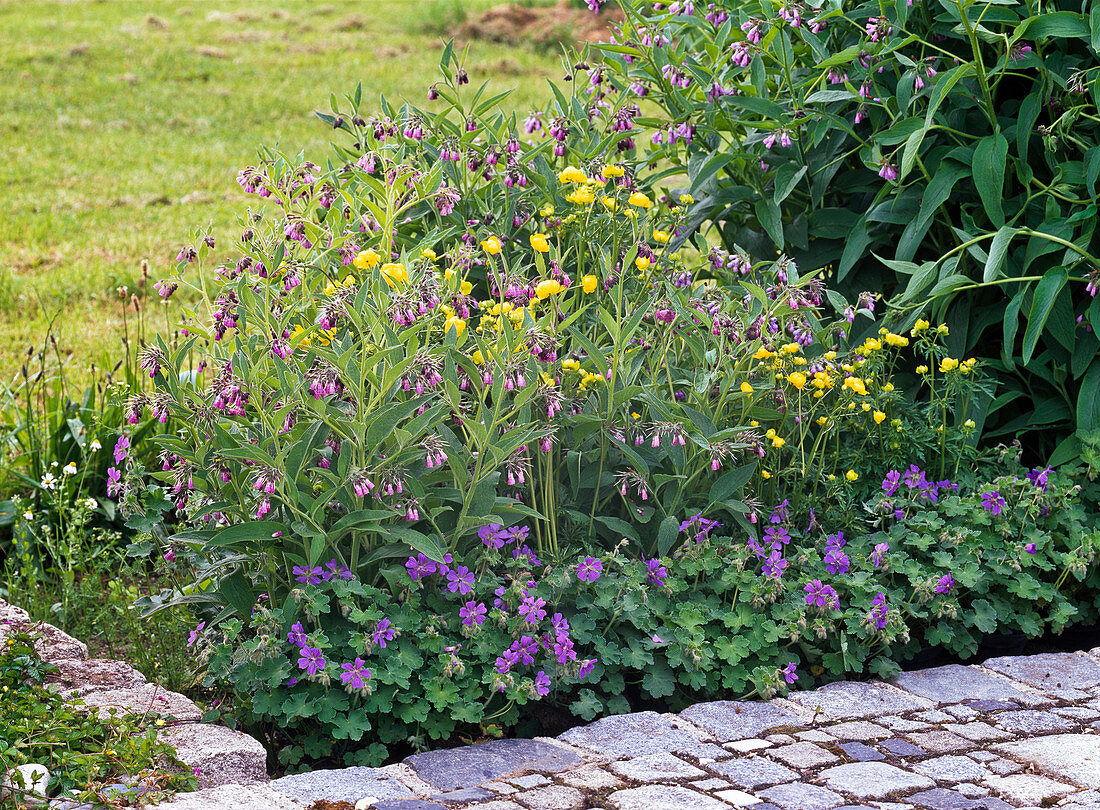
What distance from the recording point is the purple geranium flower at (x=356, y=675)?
260cm

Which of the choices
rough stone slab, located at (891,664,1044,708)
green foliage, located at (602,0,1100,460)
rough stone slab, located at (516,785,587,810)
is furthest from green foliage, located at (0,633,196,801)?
green foliage, located at (602,0,1100,460)

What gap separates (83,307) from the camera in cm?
639

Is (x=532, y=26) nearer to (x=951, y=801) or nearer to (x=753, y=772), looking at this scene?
(x=753, y=772)

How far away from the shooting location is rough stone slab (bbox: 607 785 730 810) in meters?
2.30

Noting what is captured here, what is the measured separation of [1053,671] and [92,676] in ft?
8.90

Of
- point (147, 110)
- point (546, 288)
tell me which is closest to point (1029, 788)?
point (546, 288)

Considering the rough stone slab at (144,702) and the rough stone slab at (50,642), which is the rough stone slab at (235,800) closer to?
the rough stone slab at (144,702)

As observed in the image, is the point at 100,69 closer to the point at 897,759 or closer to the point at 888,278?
the point at 888,278

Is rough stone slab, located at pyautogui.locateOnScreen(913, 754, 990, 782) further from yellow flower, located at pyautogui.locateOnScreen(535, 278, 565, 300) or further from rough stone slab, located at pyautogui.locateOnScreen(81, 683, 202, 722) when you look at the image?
rough stone slab, located at pyautogui.locateOnScreen(81, 683, 202, 722)

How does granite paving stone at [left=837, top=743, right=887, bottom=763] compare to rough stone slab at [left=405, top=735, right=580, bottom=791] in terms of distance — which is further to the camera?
granite paving stone at [left=837, top=743, right=887, bottom=763]

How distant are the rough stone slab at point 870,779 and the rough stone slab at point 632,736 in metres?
0.34

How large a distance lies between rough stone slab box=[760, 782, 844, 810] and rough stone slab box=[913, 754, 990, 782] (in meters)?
0.27

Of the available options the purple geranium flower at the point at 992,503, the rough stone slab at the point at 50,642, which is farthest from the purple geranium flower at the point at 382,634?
the purple geranium flower at the point at 992,503

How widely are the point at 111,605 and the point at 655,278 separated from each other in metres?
2.12
